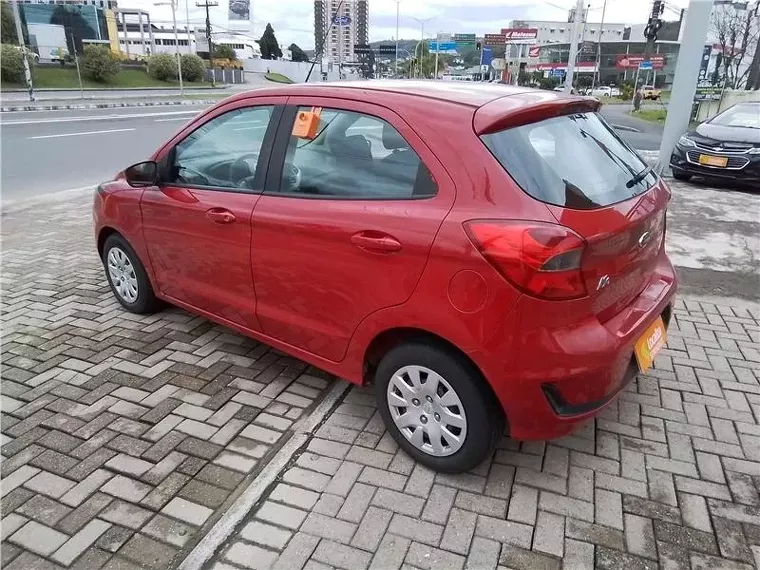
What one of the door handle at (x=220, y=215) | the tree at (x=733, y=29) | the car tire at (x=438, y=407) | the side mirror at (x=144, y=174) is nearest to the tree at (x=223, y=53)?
the tree at (x=733, y=29)

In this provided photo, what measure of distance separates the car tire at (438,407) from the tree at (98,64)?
44.4 m

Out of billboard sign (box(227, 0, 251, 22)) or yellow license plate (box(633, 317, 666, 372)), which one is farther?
billboard sign (box(227, 0, 251, 22))

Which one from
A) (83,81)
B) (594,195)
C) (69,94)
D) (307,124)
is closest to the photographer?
(594,195)

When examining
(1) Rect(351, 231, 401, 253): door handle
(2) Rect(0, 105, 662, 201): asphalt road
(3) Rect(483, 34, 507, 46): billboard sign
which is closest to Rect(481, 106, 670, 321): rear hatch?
(1) Rect(351, 231, 401, 253): door handle

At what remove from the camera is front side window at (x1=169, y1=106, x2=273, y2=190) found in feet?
10.2

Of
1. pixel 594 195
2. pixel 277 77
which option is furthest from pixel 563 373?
pixel 277 77

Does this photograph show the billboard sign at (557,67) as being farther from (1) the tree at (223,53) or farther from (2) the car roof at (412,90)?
(2) the car roof at (412,90)

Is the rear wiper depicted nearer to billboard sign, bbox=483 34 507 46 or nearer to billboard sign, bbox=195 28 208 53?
billboard sign, bbox=483 34 507 46

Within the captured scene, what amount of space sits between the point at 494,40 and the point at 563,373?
73817 millimetres

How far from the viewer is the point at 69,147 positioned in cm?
1259

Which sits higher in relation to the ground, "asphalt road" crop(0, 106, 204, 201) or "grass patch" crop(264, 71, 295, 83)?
"grass patch" crop(264, 71, 295, 83)

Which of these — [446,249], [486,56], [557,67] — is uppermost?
[486,56]

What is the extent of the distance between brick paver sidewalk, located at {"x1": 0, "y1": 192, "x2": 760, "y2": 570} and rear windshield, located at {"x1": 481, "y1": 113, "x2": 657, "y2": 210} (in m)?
1.26

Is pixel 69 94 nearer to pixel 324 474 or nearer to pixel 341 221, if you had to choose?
pixel 341 221
